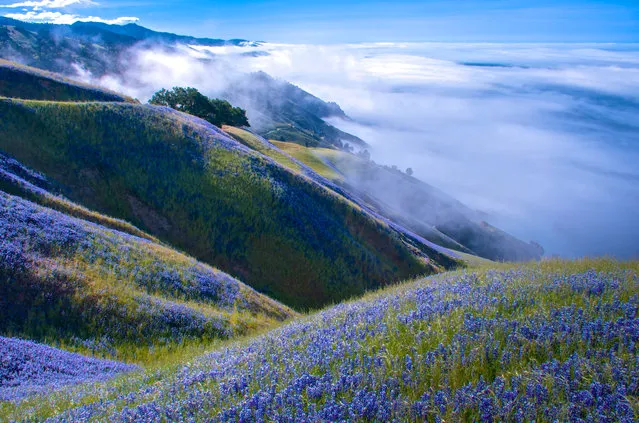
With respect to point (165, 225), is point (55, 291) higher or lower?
higher

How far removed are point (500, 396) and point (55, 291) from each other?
14.4m

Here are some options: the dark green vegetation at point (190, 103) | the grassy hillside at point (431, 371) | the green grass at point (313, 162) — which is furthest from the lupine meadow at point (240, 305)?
the dark green vegetation at point (190, 103)

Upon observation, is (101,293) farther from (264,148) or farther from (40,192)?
(264,148)

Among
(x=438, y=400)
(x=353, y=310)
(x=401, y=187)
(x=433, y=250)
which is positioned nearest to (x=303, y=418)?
(x=438, y=400)

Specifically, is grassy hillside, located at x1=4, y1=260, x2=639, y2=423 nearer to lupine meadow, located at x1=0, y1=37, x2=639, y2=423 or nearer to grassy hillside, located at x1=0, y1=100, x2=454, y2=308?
lupine meadow, located at x1=0, y1=37, x2=639, y2=423

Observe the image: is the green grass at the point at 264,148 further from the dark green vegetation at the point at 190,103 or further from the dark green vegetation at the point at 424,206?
the dark green vegetation at the point at 424,206

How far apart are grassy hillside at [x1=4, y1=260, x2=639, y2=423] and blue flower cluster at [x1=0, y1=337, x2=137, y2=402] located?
146cm

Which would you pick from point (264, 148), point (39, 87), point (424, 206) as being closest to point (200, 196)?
point (39, 87)

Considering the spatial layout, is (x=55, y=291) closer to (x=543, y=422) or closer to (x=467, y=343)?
(x=467, y=343)

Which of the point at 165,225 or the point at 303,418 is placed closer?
the point at 303,418

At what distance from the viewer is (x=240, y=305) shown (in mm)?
19703

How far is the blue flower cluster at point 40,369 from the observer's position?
8.36 metres

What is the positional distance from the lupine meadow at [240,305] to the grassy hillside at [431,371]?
31mm

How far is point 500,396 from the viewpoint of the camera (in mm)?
4691
